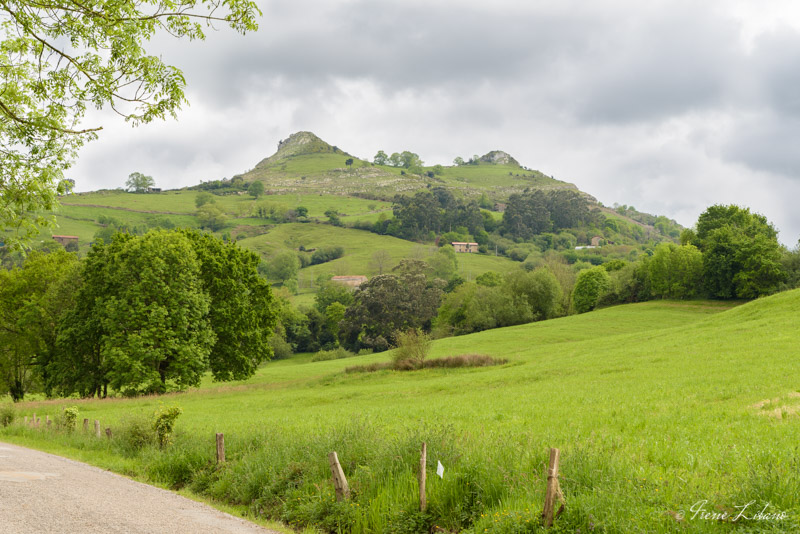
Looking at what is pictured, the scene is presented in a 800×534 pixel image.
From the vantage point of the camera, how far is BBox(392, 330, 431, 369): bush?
50.2 metres

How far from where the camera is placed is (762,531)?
7402 millimetres

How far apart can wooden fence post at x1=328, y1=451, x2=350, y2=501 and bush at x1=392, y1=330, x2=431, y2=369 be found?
37646 mm

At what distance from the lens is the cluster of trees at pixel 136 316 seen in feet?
145

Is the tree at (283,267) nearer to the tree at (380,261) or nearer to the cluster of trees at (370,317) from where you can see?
the tree at (380,261)

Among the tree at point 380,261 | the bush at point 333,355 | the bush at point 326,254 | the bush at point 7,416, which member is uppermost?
the bush at point 326,254

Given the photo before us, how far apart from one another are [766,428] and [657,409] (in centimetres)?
572

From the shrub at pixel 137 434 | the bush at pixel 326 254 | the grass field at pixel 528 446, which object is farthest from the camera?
the bush at pixel 326 254

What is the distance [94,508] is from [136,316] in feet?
114

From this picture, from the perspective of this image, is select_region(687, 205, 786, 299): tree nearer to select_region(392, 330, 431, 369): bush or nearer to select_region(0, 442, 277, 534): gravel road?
select_region(392, 330, 431, 369): bush

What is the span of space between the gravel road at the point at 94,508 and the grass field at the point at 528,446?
4.89ft

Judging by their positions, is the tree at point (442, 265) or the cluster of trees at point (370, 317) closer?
the cluster of trees at point (370, 317)

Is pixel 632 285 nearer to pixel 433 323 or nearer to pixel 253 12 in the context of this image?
pixel 433 323

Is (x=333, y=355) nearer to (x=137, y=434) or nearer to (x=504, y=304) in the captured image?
(x=504, y=304)

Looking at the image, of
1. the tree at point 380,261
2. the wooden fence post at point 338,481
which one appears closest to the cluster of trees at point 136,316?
the wooden fence post at point 338,481
